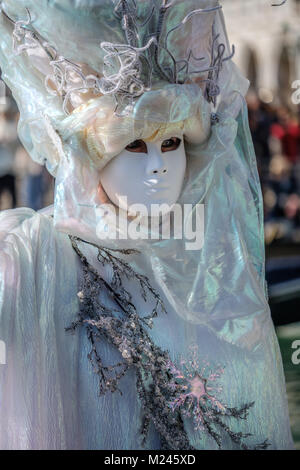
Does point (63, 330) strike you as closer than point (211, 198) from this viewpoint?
Yes

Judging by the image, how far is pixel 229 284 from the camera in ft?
7.06

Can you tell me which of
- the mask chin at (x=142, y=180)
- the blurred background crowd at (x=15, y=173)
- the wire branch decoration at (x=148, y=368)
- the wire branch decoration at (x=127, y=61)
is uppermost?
the blurred background crowd at (x=15, y=173)

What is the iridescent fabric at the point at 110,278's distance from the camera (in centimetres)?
198

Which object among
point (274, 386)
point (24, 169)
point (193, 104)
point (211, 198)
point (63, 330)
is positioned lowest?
point (274, 386)

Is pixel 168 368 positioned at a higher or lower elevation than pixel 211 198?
lower

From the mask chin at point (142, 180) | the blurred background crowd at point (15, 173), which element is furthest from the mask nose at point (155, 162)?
the blurred background crowd at point (15, 173)

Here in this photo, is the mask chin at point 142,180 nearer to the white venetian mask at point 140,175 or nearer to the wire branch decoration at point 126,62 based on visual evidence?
the white venetian mask at point 140,175

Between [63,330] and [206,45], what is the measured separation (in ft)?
2.47

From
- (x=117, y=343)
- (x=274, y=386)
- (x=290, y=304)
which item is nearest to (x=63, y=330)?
(x=117, y=343)

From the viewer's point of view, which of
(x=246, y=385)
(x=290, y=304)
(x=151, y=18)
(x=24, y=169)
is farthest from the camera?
(x=24, y=169)

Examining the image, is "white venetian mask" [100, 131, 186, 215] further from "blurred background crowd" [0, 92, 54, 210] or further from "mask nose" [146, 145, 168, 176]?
"blurred background crowd" [0, 92, 54, 210]

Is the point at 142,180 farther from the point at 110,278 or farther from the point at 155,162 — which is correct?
the point at 110,278

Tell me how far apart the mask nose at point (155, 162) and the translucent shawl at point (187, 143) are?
6cm

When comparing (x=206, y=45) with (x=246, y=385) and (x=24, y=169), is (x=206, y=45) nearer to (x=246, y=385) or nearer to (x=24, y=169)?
(x=246, y=385)
